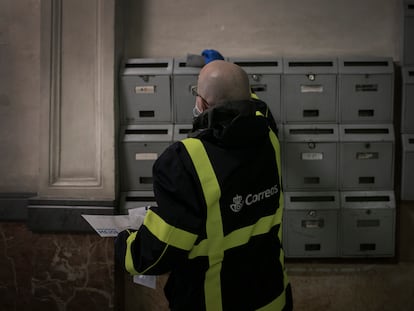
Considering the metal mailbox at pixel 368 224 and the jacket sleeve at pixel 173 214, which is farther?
the metal mailbox at pixel 368 224

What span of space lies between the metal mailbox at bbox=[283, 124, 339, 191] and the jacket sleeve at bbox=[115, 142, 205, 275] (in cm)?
130

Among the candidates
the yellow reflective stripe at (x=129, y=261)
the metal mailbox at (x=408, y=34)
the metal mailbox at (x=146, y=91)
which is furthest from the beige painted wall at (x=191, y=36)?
the yellow reflective stripe at (x=129, y=261)

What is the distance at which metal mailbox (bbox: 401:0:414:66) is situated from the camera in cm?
251

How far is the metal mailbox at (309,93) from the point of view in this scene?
2475mm

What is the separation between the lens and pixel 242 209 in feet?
4.65

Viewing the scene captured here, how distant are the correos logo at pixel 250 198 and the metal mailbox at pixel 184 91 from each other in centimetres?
112

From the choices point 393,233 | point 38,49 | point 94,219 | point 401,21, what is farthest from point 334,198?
point 38,49

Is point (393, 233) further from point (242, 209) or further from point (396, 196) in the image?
point (242, 209)

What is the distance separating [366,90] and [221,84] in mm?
1459

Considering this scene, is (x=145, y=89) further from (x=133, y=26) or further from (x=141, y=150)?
(x=133, y=26)

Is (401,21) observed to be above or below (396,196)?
above

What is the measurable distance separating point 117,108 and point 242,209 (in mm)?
1484

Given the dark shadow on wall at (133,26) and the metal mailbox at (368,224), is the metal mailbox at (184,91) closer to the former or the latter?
the dark shadow on wall at (133,26)

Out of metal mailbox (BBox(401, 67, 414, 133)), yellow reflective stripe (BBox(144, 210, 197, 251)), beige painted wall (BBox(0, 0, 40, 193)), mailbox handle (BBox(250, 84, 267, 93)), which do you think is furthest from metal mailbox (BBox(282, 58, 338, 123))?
beige painted wall (BBox(0, 0, 40, 193))
